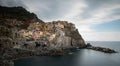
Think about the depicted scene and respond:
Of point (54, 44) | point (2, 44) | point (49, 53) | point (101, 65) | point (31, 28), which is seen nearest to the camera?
point (2, 44)

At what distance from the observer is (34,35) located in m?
179

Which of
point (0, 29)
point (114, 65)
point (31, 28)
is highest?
point (31, 28)

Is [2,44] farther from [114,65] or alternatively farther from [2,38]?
[114,65]

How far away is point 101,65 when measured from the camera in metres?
85.5

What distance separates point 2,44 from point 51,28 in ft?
489

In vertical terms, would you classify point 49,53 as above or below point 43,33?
below

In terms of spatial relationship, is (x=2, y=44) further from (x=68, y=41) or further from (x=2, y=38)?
(x=68, y=41)

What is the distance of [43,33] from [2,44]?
141069mm

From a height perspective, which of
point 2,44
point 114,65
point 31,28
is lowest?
point 114,65

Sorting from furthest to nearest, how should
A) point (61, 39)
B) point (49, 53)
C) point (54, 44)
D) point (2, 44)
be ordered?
point (61, 39) < point (54, 44) < point (49, 53) < point (2, 44)

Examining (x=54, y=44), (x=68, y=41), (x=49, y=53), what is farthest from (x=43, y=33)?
(x=49, y=53)

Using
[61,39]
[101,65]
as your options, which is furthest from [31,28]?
[101,65]

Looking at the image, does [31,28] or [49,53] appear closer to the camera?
[49,53]

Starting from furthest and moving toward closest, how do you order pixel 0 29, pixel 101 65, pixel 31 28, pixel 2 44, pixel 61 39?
pixel 31 28 < pixel 61 39 < pixel 101 65 < pixel 0 29 < pixel 2 44
